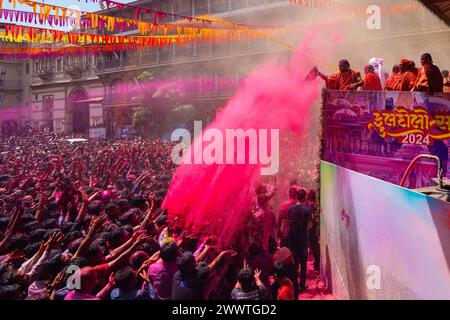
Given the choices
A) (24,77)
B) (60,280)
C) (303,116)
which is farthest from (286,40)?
(24,77)

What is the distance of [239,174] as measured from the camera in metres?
5.98

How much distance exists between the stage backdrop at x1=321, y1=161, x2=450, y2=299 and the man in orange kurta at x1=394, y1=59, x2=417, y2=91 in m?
2.36

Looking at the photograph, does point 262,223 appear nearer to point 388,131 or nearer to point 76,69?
point 388,131

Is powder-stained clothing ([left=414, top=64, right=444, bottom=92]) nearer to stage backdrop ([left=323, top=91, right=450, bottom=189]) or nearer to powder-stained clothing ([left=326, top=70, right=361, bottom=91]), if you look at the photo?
stage backdrop ([left=323, top=91, right=450, bottom=189])

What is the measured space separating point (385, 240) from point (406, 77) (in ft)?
11.5

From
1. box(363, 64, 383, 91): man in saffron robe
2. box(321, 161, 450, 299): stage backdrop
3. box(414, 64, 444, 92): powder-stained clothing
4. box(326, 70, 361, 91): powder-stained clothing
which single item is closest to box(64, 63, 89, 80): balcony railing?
box(326, 70, 361, 91): powder-stained clothing

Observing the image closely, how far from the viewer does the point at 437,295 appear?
195 cm

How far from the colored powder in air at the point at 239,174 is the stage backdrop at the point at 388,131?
165 cm

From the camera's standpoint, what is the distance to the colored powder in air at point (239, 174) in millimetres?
5102

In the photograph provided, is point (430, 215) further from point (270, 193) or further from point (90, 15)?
point (90, 15)

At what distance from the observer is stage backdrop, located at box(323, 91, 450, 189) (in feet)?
13.1

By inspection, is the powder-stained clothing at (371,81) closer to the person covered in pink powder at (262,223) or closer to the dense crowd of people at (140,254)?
the dense crowd of people at (140,254)
